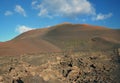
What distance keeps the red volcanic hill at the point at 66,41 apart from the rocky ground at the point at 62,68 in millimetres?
10138

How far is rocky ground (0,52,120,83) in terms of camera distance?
102ft

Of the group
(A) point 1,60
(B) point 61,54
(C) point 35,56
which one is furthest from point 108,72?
(A) point 1,60

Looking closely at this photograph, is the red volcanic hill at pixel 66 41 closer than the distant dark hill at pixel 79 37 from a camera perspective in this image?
Yes

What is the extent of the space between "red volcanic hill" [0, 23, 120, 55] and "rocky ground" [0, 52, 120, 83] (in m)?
10.1

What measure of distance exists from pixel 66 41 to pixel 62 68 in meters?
25.0

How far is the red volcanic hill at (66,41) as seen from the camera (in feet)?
162

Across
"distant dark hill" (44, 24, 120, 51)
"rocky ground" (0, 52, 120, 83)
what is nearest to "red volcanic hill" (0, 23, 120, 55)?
"distant dark hill" (44, 24, 120, 51)

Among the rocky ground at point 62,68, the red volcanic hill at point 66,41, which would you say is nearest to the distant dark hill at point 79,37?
the red volcanic hill at point 66,41

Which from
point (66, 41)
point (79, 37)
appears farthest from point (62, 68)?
point (79, 37)

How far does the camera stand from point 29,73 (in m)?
31.0

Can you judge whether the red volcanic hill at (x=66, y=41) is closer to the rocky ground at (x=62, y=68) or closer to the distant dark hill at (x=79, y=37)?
the distant dark hill at (x=79, y=37)

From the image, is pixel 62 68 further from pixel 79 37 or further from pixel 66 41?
pixel 79 37

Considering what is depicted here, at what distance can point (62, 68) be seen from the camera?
34219 millimetres

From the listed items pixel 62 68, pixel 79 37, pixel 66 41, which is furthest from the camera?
pixel 79 37
